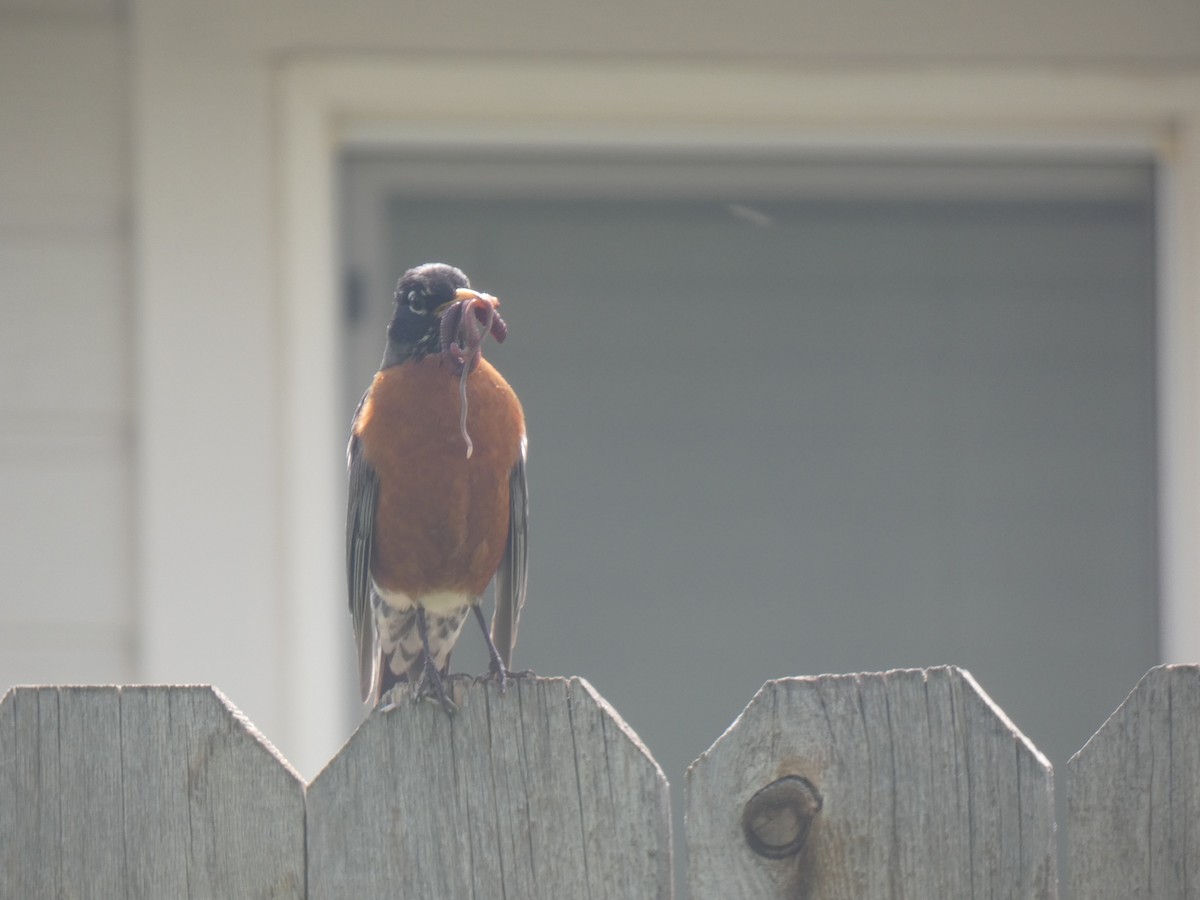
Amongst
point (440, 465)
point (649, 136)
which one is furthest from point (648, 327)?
point (440, 465)

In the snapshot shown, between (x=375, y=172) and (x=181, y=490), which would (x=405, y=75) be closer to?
(x=375, y=172)

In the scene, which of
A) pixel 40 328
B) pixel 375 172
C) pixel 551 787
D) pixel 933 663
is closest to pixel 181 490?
pixel 40 328

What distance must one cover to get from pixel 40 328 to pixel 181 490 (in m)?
0.56

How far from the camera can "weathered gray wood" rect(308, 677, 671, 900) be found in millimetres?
1635

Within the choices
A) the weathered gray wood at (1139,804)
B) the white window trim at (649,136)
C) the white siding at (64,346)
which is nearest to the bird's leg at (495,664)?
the white window trim at (649,136)

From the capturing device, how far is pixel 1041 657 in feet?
13.3

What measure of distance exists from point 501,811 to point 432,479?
1.42 metres

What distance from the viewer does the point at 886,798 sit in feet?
5.35

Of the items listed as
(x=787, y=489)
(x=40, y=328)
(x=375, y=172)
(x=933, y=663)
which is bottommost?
(x=933, y=663)

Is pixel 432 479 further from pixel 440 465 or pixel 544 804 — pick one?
pixel 544 804

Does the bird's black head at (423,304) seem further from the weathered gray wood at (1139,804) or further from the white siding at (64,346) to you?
the weathered gray wood at (1139,804)

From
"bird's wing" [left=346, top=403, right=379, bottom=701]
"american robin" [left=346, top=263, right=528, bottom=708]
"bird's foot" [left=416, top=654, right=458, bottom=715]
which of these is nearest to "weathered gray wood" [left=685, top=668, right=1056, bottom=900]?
"bird's foot" [left=416, top=654, right=458, bottom=715]

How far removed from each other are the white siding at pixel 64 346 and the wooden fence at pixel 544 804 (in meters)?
2.15

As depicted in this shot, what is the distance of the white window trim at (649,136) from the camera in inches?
144
